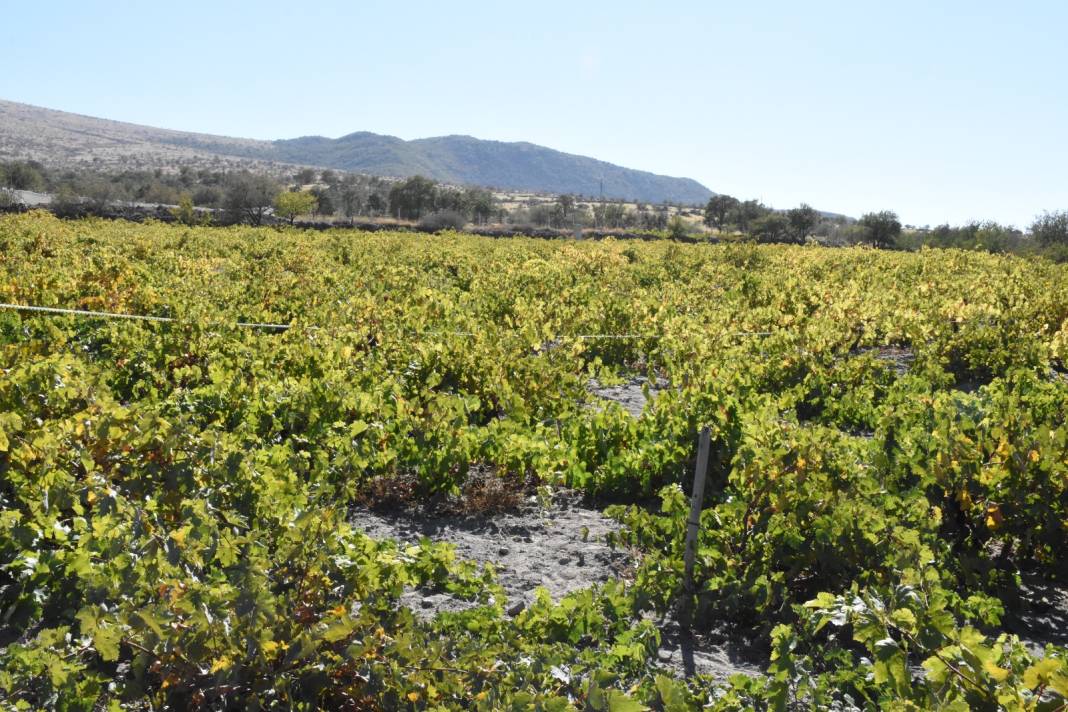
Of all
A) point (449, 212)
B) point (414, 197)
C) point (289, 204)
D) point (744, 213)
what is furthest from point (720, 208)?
point (289, 204)

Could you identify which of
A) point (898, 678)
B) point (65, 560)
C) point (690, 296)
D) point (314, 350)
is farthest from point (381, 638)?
point (690, 296)

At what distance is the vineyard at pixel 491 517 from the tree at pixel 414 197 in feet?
214

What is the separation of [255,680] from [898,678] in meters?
1.97

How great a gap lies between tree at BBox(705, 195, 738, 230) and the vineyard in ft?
229

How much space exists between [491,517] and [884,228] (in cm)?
4949

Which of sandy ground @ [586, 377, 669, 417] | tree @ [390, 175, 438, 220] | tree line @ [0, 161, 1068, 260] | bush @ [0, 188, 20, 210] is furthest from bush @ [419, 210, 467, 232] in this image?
sandy ground @ [586, 377, 669, 417]

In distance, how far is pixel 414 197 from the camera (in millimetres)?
71250

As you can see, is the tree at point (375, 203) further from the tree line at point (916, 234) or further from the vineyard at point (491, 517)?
the vineyard at point (491, 517)

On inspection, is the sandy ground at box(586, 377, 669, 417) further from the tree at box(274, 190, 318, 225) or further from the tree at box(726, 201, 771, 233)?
the tree at box(726, 201, 771, 233)

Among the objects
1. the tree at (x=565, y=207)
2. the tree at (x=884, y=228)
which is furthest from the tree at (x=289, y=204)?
the tree at (x=884, y=228)

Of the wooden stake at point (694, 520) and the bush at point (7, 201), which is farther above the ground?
the wooden stake at point (694, 520)

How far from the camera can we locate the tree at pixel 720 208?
75.1 m

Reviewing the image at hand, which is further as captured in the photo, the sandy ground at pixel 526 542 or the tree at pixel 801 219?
the tree at pixel 801 219

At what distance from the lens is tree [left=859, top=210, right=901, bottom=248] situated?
48.6m
